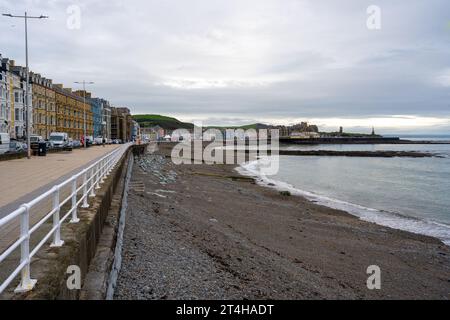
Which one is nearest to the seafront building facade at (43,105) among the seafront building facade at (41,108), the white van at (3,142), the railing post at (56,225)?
the seafront building facade at (41,108)

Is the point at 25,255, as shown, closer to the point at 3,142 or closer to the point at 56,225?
the point at 56,225

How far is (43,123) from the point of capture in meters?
68.8

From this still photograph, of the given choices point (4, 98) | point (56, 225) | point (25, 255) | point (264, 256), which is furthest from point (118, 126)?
point (25, 255)

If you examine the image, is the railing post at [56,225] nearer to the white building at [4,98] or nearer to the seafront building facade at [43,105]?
the white building at [4,98]

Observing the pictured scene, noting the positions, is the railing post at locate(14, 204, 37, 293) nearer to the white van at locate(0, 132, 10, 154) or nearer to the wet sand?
the wet sand

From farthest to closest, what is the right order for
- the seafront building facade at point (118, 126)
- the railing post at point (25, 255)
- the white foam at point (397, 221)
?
the seafront building facade at point (118, 126) < the white foam at point (397, 221) < the railing post at point (25, 255)

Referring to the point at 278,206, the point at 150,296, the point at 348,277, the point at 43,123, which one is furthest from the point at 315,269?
the point at 43,123

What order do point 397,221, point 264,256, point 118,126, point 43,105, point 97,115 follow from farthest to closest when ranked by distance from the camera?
1. point 118,126
2. point 97,115
3. point 43,105
4. point 397,221
5. point 264,256

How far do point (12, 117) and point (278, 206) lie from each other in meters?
50.3

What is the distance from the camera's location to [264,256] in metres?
9.52

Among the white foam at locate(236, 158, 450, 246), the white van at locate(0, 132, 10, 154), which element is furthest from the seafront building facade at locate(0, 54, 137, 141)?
the white foam at locate(236, 158, 450, 246)

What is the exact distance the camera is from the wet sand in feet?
23.0

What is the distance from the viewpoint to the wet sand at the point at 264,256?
23.0 ft

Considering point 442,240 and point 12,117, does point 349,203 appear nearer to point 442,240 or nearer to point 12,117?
point 442,240
